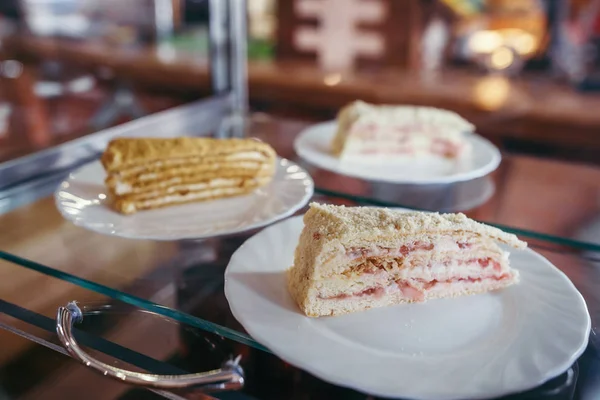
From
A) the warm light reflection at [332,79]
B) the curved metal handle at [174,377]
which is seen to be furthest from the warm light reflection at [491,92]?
the curved metal handle at [174,377]

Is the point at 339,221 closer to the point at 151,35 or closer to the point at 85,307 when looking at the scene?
the point at 85,307

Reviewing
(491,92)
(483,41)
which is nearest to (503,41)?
(483,41)

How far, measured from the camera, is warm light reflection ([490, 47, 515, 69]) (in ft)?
6.43

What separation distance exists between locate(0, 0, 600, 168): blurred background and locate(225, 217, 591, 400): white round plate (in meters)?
0.93

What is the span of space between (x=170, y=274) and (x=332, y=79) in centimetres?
122

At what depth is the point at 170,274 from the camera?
684mm

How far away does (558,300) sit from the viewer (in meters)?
0.58

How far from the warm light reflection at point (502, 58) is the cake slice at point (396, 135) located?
1.05 meters

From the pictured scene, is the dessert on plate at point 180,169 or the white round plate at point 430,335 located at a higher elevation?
the dessert on plate at point 180,169

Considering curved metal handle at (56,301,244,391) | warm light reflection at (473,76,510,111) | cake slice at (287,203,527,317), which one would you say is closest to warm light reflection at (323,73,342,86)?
warm light reflection at (473,76,510,111)

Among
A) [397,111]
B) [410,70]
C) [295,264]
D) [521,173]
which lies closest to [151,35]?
[410,70]

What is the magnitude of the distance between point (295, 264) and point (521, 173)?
55cm

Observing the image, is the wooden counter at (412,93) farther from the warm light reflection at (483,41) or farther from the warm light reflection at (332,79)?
the warm light reflection at (483,41)

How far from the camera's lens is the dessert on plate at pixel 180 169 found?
79 cm
